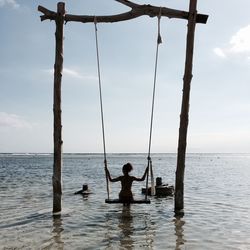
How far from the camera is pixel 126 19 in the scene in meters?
13.3

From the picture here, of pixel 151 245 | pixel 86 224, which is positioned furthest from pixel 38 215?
pixel 151 245

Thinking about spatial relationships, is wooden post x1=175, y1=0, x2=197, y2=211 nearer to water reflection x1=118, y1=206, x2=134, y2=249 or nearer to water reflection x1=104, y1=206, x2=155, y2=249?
water reflection x1=104, y1=206, x2=155, y2=249

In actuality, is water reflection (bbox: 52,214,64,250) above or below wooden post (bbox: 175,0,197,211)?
below

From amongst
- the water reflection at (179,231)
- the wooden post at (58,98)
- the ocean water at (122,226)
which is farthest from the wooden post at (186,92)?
the wooden post at (58,98)

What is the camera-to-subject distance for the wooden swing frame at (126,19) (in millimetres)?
12992

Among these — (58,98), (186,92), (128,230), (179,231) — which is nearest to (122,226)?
(128,230)

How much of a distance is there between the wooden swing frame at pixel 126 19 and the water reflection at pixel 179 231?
21.9 inches

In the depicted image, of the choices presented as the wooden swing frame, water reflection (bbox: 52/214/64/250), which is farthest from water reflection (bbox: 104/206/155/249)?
the wooden swing frame

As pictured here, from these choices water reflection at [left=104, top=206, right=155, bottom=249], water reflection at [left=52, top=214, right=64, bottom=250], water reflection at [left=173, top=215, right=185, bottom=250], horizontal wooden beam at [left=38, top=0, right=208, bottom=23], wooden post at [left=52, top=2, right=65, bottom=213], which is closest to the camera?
water reflection at [left=52, top=214, right=64, bottom=250]

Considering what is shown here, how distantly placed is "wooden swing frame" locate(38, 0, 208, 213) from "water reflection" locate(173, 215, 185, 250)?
0.56 metres

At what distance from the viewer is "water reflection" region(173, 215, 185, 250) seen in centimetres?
1048

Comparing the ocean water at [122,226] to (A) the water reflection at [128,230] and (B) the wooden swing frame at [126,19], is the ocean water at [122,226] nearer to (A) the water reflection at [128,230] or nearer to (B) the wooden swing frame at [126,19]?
(A) the water reflection at [128,230]

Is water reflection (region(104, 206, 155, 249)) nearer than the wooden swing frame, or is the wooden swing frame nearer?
water reflection (region(104, 206, 155, 249))

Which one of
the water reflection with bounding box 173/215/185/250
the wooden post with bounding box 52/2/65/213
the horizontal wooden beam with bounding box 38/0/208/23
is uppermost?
the horizontal wooden beam with bounding box 38/0/208/23
